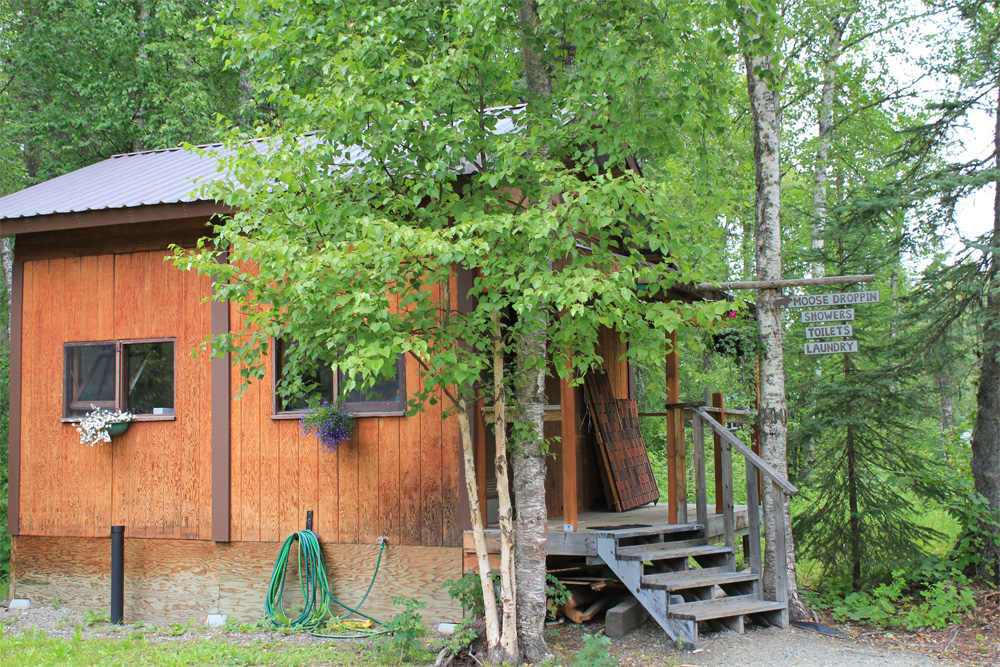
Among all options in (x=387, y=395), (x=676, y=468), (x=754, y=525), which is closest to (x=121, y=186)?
(x=387, y=395)

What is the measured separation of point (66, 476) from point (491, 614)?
4.74m

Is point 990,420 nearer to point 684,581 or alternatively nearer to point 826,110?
point 684,581

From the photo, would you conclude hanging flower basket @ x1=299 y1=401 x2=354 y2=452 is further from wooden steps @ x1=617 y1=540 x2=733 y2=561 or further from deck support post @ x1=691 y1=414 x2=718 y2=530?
deck support post @ x1=691 y1=414 x2=718 y2=530

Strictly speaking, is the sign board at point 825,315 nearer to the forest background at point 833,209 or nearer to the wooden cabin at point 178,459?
the forest background at point 833,209

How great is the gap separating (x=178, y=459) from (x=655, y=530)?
14.1 feet

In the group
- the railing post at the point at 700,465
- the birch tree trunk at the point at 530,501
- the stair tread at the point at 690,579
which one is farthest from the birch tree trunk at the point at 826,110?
the birch tree trunk at the point at 530,501

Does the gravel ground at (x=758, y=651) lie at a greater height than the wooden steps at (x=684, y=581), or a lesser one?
lesser

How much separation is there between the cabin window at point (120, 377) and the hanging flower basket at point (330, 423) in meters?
1.68

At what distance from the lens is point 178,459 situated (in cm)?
763

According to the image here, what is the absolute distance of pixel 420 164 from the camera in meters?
5.55

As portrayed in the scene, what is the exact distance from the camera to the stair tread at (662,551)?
6363 mm

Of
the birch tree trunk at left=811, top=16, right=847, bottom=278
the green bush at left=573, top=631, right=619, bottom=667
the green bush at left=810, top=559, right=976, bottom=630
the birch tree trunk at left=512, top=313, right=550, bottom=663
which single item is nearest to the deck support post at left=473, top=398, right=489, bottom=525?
the birch tree trunk at left=512, top=313, right=550, bottom=663

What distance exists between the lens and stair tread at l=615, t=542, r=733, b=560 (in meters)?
6.36

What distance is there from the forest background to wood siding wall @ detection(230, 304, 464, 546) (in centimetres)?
187
